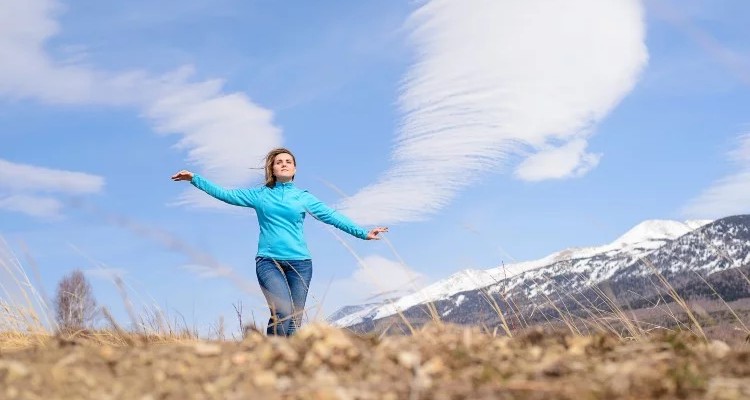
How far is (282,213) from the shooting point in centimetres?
805

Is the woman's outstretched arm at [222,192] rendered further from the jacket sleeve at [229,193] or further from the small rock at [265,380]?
the small rock at [265,380]

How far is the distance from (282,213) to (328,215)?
590 mm

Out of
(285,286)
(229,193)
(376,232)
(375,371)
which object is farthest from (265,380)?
(229,193)

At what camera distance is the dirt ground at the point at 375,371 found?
2.85 metres

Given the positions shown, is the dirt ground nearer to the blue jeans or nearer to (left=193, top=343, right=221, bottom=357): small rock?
(left=193, top=343, right=221, bottom=357): small rock

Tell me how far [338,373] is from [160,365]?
764 millimetres

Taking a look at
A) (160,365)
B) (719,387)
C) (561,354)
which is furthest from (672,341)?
(160,365)

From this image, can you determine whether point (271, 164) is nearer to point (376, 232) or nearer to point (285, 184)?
point (285, 184)

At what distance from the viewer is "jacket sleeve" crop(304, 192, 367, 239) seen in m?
8.27

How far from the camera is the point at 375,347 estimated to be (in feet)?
11.8

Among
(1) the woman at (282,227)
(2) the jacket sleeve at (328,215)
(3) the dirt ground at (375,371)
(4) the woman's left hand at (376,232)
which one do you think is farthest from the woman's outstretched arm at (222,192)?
(3) the dirt ground at (375,371)

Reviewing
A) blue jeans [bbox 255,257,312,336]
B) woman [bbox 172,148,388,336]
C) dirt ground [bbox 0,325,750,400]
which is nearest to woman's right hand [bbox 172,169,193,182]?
woman [bbox 172,148,388,336]

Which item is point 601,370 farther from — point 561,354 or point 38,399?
point 38,399

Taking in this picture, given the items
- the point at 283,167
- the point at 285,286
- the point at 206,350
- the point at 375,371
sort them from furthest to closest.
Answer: the point at 283,167 → the point at 285,286 → the point at 206,350 → the point at 375,371
